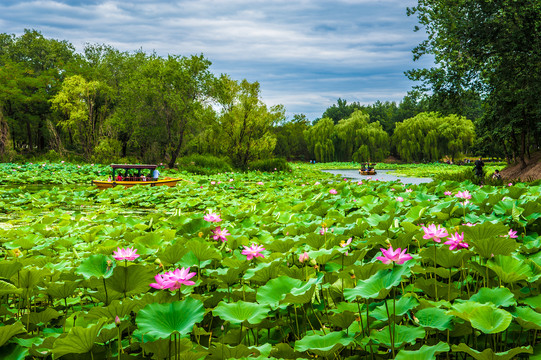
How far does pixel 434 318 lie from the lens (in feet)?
3.99

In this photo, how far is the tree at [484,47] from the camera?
9.12 meters

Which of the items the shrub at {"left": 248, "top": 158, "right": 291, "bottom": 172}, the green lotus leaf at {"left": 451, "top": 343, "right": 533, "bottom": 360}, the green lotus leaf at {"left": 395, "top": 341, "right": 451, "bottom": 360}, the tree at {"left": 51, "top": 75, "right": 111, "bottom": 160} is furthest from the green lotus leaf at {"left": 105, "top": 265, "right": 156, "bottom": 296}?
the tree at {"left": 51, "top": 75, "right": 111, "bottom": 160}

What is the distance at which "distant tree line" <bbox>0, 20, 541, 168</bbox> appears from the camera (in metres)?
13.1

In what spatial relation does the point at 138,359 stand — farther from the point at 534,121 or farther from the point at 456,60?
the point at 534,121

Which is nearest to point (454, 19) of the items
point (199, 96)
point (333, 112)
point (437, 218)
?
point (437, 218)

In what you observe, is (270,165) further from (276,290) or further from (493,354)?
(493,354)

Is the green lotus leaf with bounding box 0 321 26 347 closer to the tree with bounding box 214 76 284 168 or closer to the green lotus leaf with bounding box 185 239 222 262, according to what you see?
the green lotus leaf with bounding box 185 239 222 262

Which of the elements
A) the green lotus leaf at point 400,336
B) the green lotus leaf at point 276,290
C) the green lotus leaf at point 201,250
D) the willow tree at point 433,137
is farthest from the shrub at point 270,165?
the willow tree at point 433,137

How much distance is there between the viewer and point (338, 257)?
191cm

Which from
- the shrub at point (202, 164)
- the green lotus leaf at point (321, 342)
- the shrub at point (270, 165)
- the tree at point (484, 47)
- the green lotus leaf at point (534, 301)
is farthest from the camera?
the shrub at point (270, 165)

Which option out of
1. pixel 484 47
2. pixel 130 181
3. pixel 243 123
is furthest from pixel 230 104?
pixel 484 47

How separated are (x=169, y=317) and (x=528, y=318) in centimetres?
115

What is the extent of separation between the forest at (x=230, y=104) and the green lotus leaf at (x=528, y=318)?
9.80 meters

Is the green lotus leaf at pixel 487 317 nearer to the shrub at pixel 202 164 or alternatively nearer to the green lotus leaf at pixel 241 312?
the green lotus leaf at pixel 241 312
